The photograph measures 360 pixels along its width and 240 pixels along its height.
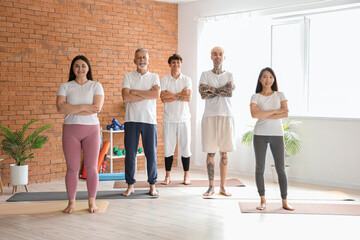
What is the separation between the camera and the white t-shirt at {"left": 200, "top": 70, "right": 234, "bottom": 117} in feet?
17.9

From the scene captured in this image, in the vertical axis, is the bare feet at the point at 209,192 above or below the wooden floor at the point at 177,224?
above

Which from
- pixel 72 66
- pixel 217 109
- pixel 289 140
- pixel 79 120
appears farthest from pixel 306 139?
pixel 72 66

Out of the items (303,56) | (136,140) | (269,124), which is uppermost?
(303,56)

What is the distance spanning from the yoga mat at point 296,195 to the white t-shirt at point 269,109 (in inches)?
42.0

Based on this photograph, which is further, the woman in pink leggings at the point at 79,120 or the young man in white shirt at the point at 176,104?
the young man in white shirt at the point at 176,104

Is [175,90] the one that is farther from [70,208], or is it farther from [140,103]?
[70,208]

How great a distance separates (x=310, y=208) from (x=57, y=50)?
Result: 167 inches

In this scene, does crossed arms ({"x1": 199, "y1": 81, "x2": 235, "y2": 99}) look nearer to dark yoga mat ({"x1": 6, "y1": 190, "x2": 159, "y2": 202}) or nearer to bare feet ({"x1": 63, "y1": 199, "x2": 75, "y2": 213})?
dark yoga mat ({"x1": 6, "y1": 190, "x2": 159, "y2": 202})

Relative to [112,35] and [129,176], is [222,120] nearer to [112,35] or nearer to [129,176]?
[129,176]

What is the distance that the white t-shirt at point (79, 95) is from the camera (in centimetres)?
470

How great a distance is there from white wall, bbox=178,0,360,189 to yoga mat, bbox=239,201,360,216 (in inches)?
48.8

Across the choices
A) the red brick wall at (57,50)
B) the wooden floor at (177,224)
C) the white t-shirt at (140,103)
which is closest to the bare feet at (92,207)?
the wooden floor at (177,224)

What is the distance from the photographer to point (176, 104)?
6145 mm

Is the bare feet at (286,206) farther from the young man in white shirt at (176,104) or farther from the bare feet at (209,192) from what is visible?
the young man in white shirt at (176,104)
